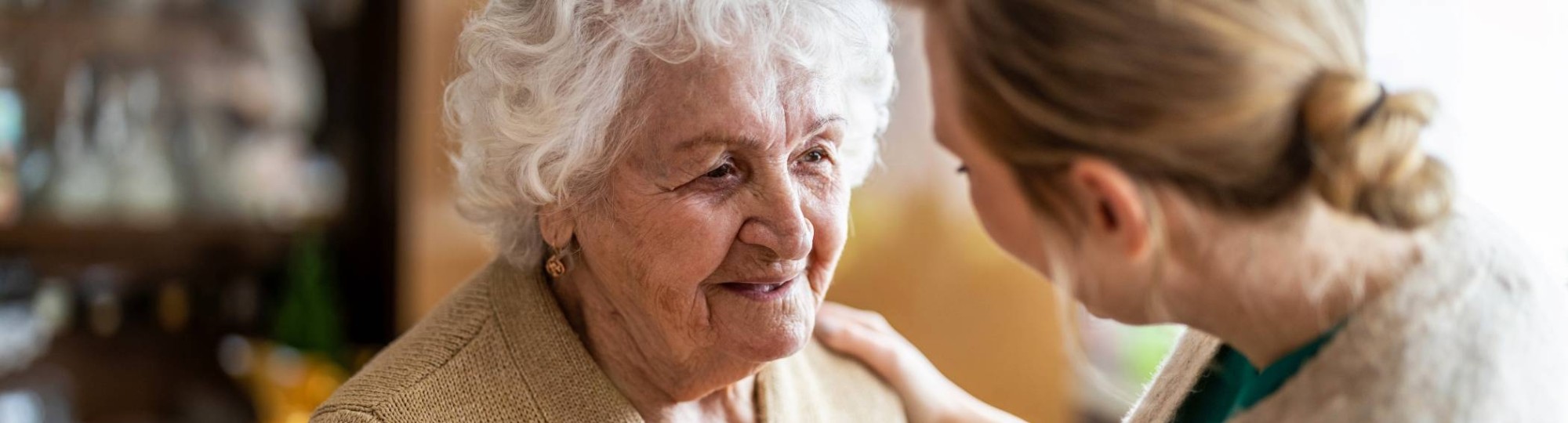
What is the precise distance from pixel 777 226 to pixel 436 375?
1.21ft

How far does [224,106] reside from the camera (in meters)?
2.92

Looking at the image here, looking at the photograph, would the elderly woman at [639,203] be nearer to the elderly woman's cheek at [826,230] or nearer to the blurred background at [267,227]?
the elderly woman's cheek at [826,230]

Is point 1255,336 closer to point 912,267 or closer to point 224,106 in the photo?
point 912,267

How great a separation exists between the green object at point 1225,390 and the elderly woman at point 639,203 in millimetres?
404

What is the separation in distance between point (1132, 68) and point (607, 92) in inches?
23.7

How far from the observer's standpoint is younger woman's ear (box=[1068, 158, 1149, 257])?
29.1 inches

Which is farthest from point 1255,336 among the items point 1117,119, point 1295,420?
point 1117,119

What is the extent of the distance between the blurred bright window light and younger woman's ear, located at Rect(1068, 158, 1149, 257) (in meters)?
0.98

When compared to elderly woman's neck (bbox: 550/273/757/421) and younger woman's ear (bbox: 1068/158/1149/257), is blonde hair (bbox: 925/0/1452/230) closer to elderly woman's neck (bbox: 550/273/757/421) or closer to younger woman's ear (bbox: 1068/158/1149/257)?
younger woman's ear (bbox: 1068/158/1149/257)

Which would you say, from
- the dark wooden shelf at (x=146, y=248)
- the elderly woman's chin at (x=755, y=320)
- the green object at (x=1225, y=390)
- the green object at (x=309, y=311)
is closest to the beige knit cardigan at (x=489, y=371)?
the elderly woman's chin at (x=755, y=320)

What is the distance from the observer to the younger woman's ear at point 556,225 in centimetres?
129

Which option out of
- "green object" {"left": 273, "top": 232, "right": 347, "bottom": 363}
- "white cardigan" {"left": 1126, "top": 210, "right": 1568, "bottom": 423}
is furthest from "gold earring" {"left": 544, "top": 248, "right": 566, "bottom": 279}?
"green object" {"left": 273, "top": 232, "right": 347, "bottom": 363}

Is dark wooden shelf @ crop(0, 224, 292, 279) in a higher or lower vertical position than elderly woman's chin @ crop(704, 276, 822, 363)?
lower

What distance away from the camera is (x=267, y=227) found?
9.75ft
